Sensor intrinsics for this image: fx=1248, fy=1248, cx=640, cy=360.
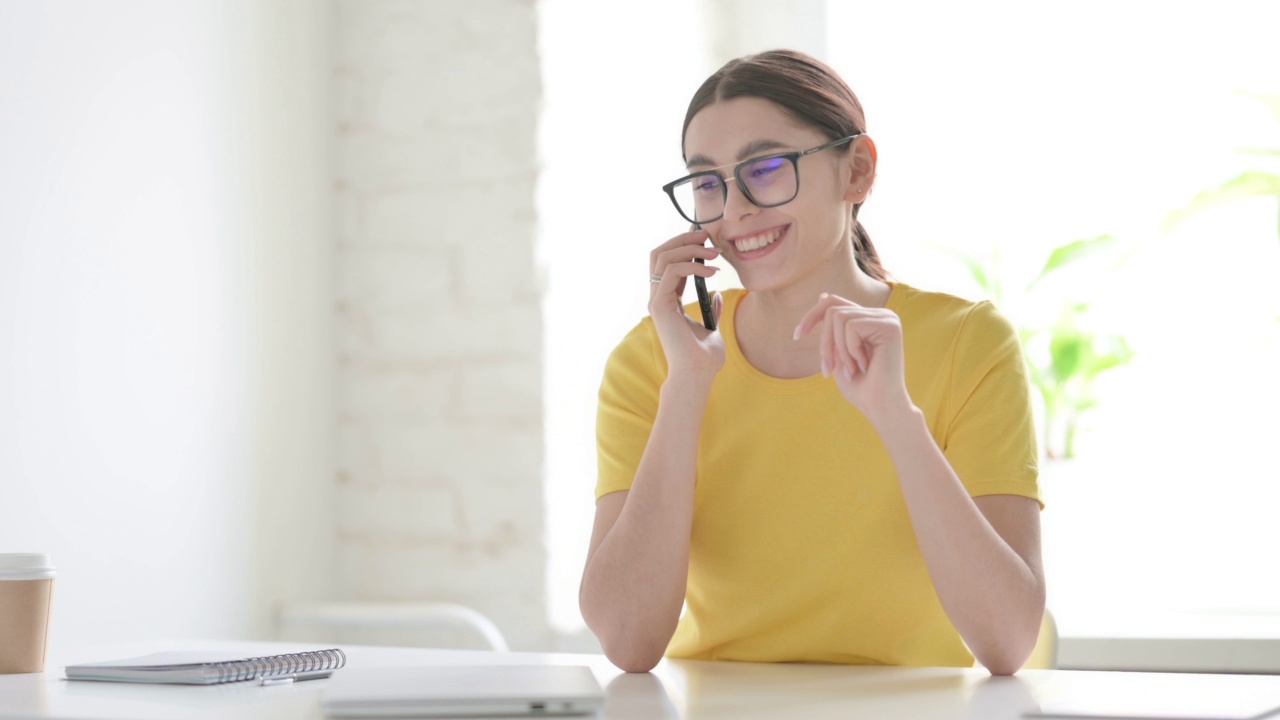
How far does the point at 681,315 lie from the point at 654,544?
0.27 metres

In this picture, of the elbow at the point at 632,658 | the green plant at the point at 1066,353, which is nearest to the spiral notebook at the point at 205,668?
the elbow at the point at 632,658

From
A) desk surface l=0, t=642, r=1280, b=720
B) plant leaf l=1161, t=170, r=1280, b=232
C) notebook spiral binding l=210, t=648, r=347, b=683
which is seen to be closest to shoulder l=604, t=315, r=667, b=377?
desk surface l=0, t=642, r=1280, b=720

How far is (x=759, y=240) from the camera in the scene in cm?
145

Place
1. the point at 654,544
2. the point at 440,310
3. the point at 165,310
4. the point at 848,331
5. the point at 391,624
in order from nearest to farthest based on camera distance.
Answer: the point at 848,331 → the point at 654,544 → the point at 165,310 → the point at 391,624 → the point at 440,310

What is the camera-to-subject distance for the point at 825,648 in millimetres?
1358

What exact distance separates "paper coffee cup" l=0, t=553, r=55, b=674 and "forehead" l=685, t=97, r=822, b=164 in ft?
2.72

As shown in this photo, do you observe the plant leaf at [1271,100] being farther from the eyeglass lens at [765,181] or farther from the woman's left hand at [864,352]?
the woman's left hand at [864,352]

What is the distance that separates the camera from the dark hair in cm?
145

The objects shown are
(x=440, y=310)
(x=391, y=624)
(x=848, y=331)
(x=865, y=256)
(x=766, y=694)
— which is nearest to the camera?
(x=766, y=694)

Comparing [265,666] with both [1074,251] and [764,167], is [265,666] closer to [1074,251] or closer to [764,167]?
[764,167]

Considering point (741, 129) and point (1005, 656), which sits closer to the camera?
point (1005, 656)

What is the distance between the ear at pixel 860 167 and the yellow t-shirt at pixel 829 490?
5.9 inches

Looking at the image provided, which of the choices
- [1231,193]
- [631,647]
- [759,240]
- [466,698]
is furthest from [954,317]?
[1231,193]

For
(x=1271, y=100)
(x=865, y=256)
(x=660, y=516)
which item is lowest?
(x=660, y=516)
